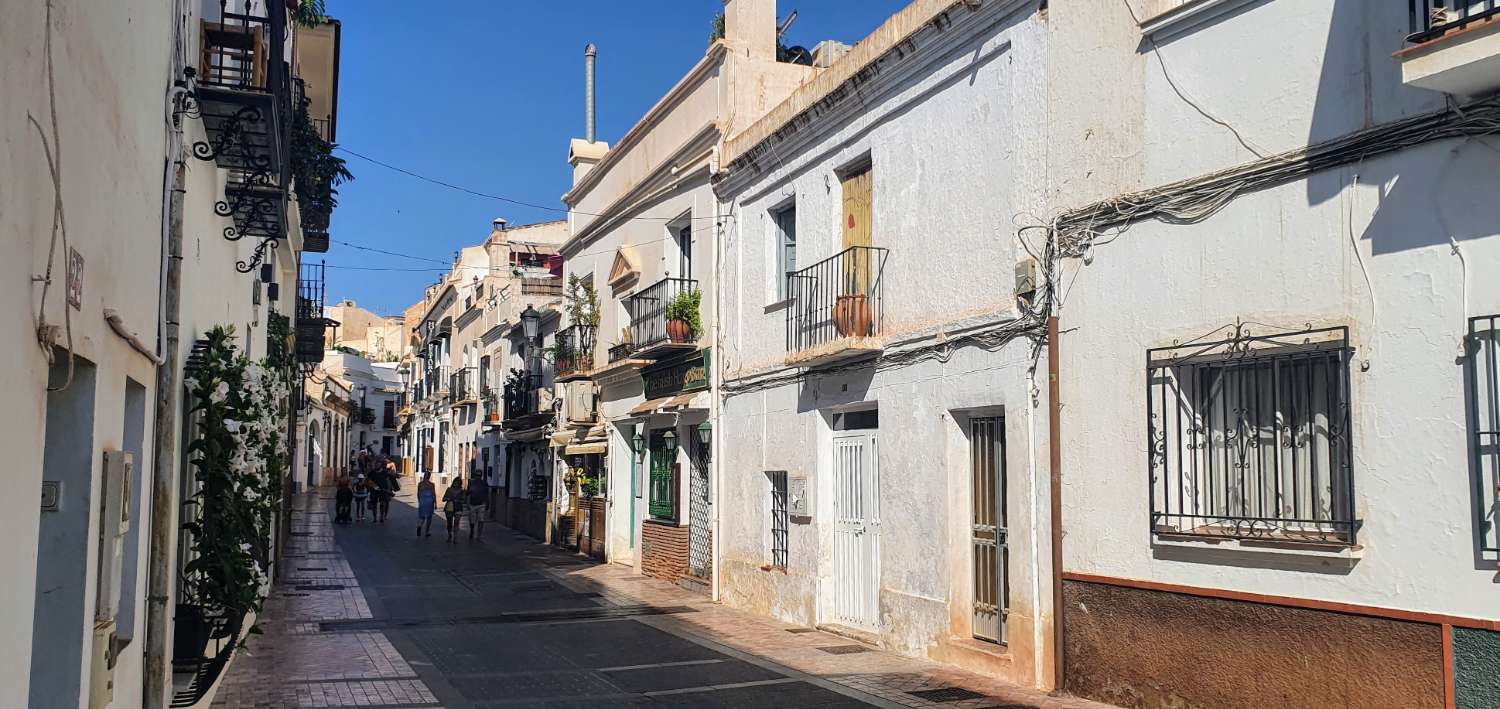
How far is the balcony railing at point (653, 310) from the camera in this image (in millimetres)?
18578

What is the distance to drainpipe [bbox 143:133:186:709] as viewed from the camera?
7.01 m

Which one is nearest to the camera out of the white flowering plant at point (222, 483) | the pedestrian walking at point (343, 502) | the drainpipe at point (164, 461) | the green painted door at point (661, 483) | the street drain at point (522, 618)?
the drainpipe at point (164, 461)

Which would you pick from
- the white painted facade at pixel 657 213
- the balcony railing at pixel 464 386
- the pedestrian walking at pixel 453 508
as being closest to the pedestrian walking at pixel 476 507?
the pedestrian walking at pixel 453 508

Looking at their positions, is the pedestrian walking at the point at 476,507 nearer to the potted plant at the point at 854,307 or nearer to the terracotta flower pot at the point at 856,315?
the potted plant at the point at 854,307

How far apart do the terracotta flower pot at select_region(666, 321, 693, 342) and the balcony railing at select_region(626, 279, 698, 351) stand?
0.06 metres

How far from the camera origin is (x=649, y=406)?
756 inches

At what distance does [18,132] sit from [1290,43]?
7267mm

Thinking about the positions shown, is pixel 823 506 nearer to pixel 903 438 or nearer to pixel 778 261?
pixel 903 438

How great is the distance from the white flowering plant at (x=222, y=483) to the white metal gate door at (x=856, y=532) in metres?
6.67

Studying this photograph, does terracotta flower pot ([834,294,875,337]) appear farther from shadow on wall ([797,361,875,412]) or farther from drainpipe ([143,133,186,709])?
drainpipe ([143,133,186,709])

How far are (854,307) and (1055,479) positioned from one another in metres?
3.93

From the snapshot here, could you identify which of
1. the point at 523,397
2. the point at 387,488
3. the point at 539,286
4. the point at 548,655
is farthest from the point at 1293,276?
the point at 387,488

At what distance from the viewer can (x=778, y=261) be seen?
51.8 ft

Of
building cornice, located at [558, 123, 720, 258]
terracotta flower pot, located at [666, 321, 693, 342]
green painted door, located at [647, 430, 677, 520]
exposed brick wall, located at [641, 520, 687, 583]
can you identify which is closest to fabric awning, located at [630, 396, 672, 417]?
green painted door, located at [647, 430, 677, 520]
